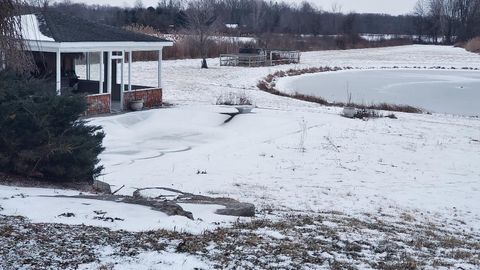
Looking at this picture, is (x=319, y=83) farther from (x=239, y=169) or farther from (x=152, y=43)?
(x=239, y=169)

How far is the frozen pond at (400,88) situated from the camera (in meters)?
30.1

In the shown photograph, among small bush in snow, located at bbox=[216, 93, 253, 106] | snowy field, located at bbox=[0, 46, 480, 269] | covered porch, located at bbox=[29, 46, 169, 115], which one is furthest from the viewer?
small bush in snow, located at bbox=[216, 93, 253, 106]

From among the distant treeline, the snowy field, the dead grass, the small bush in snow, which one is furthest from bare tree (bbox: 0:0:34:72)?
the distant treeline

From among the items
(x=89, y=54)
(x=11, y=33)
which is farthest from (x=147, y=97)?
(x=11, y=33)

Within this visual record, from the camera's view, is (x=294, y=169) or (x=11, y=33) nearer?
(x=11, y=33)

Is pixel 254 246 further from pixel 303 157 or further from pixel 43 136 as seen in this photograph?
pixel 303 157

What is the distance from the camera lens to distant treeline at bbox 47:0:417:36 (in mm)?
79875

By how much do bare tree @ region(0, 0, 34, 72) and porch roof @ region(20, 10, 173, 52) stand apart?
375 inches

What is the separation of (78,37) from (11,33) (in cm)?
1250

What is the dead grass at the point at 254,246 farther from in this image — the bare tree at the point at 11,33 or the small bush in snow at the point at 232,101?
the small bush in snow at the point at 232,101

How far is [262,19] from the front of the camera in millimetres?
108000

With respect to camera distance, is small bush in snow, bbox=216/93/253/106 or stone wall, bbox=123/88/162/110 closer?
stone wall, bbox=123/88/162/110

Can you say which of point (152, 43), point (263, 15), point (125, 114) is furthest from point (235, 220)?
point (263, 15)

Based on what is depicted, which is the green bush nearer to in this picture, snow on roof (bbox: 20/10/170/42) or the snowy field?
the snowy field
